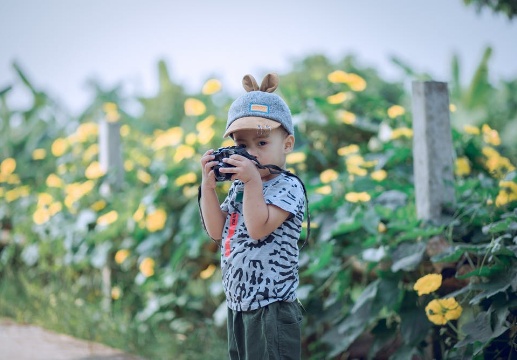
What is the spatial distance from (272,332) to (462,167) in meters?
2.22

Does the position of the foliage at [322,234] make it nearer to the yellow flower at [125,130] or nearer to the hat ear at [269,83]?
the yellow flower at [125,130]

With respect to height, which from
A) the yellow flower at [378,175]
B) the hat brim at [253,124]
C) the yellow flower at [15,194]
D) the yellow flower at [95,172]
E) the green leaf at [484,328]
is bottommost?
the yellow flower at [15,194]

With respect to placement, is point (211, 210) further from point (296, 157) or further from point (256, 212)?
point (296, 157)

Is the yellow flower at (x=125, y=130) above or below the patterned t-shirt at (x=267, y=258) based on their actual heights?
below

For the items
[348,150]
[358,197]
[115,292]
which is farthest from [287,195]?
[115,292]

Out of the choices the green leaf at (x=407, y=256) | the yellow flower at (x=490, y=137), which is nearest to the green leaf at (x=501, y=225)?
the green leaf at (x=407, y=256)

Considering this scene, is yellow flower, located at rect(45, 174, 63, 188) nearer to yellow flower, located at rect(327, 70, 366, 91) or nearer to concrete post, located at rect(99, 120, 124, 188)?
concrete post, located at rect(99, 120, 124, 188)

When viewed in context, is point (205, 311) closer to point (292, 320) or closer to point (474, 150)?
point (474, 150)

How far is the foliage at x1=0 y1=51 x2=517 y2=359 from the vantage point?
321 centimetres

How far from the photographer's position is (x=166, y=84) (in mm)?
11148

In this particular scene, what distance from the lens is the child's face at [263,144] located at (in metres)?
2.42

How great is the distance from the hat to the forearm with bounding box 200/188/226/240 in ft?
0.68

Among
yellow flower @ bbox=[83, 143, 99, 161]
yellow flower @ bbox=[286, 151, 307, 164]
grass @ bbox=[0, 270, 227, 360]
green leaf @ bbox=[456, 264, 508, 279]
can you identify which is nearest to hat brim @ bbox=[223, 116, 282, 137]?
green leaf @ bbox=[456, 264, 508, 279]

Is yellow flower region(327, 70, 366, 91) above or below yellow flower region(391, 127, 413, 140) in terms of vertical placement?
above
